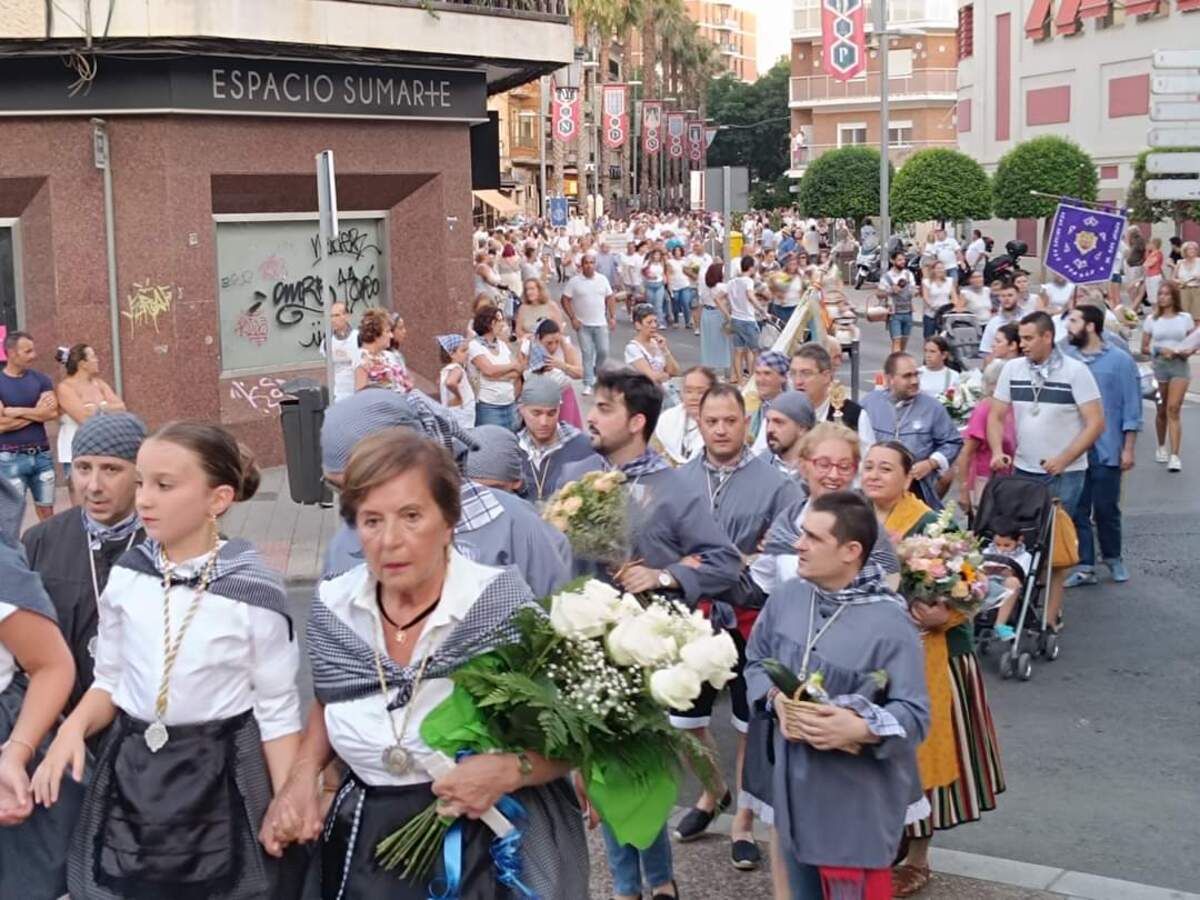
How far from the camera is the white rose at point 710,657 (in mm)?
3793

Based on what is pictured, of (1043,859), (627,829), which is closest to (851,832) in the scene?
(627,829)

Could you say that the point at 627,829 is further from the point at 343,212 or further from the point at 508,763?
the point at 343,212

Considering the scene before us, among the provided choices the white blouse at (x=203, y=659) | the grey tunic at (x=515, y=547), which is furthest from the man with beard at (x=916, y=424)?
the white blouse at (x=203, y=659)

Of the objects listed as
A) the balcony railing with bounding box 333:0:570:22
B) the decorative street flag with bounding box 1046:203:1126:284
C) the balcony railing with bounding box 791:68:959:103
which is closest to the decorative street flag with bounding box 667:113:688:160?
the balcony railing with bounding box 791:68:959:103

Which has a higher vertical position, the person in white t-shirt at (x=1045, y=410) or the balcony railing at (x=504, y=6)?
the balcony railing at (x=504, y=6)

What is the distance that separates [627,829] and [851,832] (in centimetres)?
128

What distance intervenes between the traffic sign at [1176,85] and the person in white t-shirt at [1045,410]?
312cm

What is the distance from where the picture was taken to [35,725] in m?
4.07

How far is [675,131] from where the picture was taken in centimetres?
7594

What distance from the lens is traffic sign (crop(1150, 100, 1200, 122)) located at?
12250 mm

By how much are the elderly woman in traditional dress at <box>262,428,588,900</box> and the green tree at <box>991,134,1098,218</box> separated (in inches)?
1519

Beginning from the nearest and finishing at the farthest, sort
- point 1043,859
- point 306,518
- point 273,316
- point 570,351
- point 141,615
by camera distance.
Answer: point 141,615 → point 1043,859 → point 306,518 → point 570,351 → point 273,316

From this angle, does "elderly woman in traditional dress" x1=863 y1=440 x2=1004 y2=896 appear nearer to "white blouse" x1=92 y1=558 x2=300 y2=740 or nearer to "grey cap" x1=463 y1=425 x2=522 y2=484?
"grey cap" x1=463 y1=425 x2=522 y2=484

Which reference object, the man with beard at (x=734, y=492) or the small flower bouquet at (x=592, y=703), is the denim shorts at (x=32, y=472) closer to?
the man with beard at (x=734, y=492)
